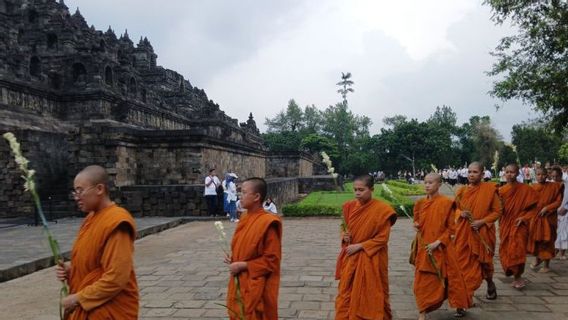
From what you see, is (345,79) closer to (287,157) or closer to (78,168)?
(287,157)

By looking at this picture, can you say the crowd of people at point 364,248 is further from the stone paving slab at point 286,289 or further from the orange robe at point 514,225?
the stone paving slab at point 286,289

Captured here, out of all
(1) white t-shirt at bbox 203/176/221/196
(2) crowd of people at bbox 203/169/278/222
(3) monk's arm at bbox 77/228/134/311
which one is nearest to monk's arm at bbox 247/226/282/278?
(3) monk's arm at bbox 77/228/134/311

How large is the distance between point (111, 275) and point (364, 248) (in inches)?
103

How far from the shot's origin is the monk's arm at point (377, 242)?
4.68 meters

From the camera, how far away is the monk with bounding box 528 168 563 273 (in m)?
A: 7.37

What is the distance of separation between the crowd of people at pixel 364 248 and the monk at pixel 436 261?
0.01 meters

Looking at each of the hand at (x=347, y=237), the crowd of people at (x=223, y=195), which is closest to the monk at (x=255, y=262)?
the hand at (x=347, y=237)

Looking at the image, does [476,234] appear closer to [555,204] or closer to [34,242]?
[555,204]

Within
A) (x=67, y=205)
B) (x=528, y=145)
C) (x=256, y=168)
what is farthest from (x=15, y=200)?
(x=528, y=145)

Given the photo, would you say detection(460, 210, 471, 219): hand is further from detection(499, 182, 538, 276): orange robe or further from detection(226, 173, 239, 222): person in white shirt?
detection(226, 173, 239, 222): person in white shirt

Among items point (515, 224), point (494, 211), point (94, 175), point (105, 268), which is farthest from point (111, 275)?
point (515, 224)

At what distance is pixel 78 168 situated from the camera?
16.4 m

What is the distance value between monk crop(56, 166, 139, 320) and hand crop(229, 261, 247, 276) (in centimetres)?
90

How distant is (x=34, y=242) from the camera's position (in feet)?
34.0
